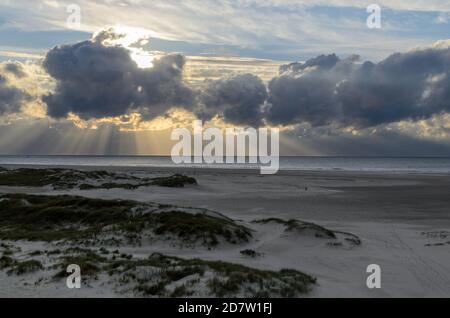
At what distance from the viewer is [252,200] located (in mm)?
55688

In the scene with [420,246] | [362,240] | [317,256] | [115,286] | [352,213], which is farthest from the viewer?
[352,213]

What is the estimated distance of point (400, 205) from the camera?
5022cm

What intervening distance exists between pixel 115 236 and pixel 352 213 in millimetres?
26161

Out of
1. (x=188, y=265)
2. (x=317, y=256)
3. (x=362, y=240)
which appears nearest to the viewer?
(x=188, y=265)

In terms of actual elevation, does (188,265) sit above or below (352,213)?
above

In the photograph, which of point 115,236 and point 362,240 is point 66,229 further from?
point 362,240

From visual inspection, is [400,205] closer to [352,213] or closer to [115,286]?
[352,213]
